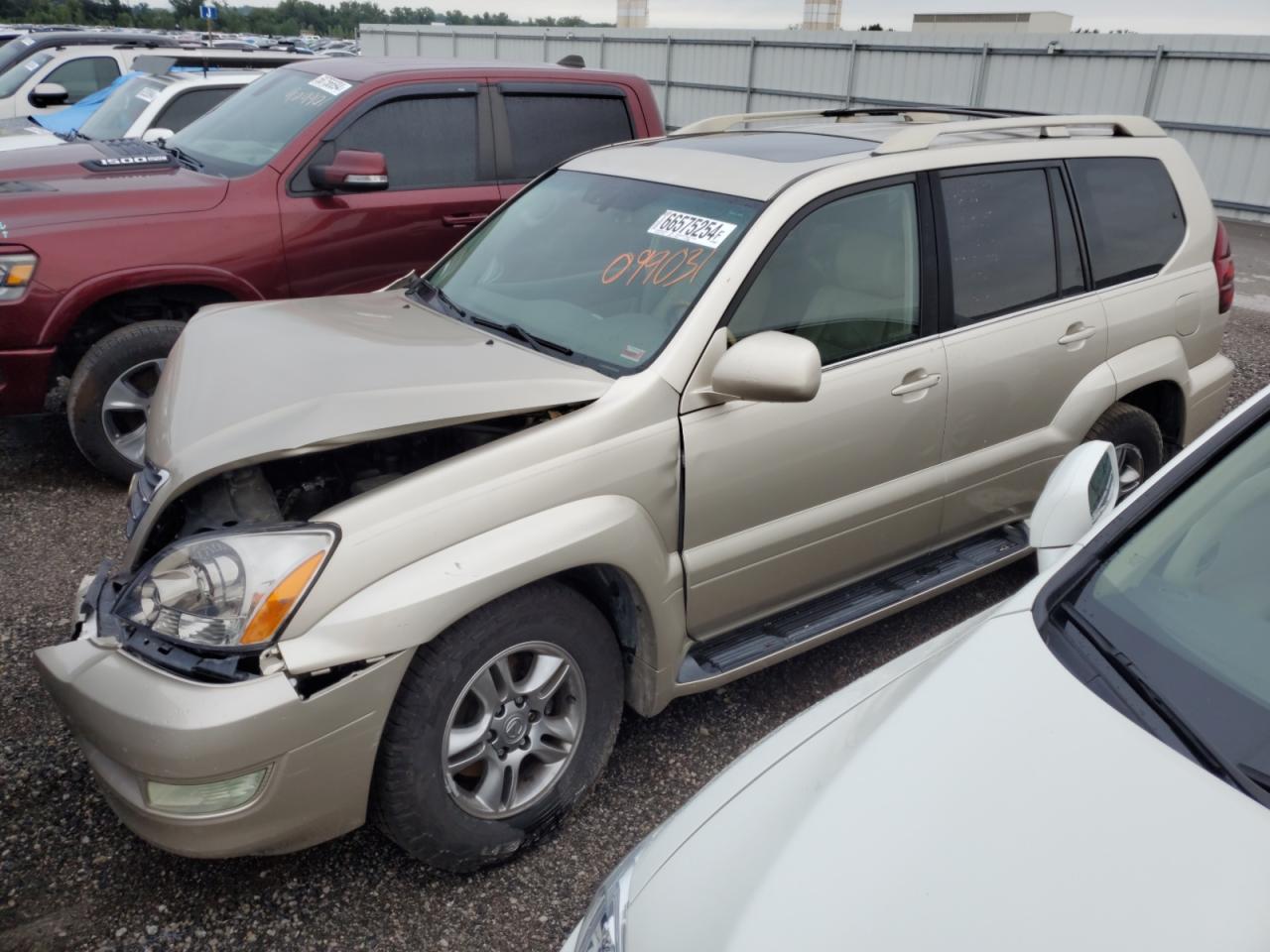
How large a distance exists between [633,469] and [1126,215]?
2590 mm

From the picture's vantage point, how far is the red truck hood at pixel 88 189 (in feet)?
14.6

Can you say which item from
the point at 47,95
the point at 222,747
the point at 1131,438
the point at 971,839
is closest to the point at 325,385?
the point at 222,747

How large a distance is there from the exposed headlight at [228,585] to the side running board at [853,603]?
116 cm

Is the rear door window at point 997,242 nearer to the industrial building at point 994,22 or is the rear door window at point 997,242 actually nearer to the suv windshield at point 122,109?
the suv windshield at point 122,109

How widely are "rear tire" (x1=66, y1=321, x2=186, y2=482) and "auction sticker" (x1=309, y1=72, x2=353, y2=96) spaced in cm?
149

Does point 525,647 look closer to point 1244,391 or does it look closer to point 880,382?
point 880,382

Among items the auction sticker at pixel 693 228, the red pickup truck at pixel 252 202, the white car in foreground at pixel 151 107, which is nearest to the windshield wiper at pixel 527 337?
the auction sticker at pixel 693 228

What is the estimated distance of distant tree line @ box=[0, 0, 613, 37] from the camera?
35875 millimetres

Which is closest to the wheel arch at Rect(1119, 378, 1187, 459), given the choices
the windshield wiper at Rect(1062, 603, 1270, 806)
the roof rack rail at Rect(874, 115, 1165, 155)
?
the roof rack rail at Rect(874, 115, 1165, 155)

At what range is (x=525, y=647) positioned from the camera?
250 centimetres

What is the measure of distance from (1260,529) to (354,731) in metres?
1.90

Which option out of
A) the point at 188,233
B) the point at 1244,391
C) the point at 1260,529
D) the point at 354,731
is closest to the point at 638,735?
the point at 354,731

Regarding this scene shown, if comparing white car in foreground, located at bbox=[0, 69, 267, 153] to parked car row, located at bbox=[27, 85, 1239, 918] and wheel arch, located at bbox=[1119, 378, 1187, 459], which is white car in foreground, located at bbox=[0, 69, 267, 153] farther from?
wheel arch, located at bbox=[1119, 378, 1187, 459]

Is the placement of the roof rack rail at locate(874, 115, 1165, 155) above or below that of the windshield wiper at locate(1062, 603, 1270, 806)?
above
